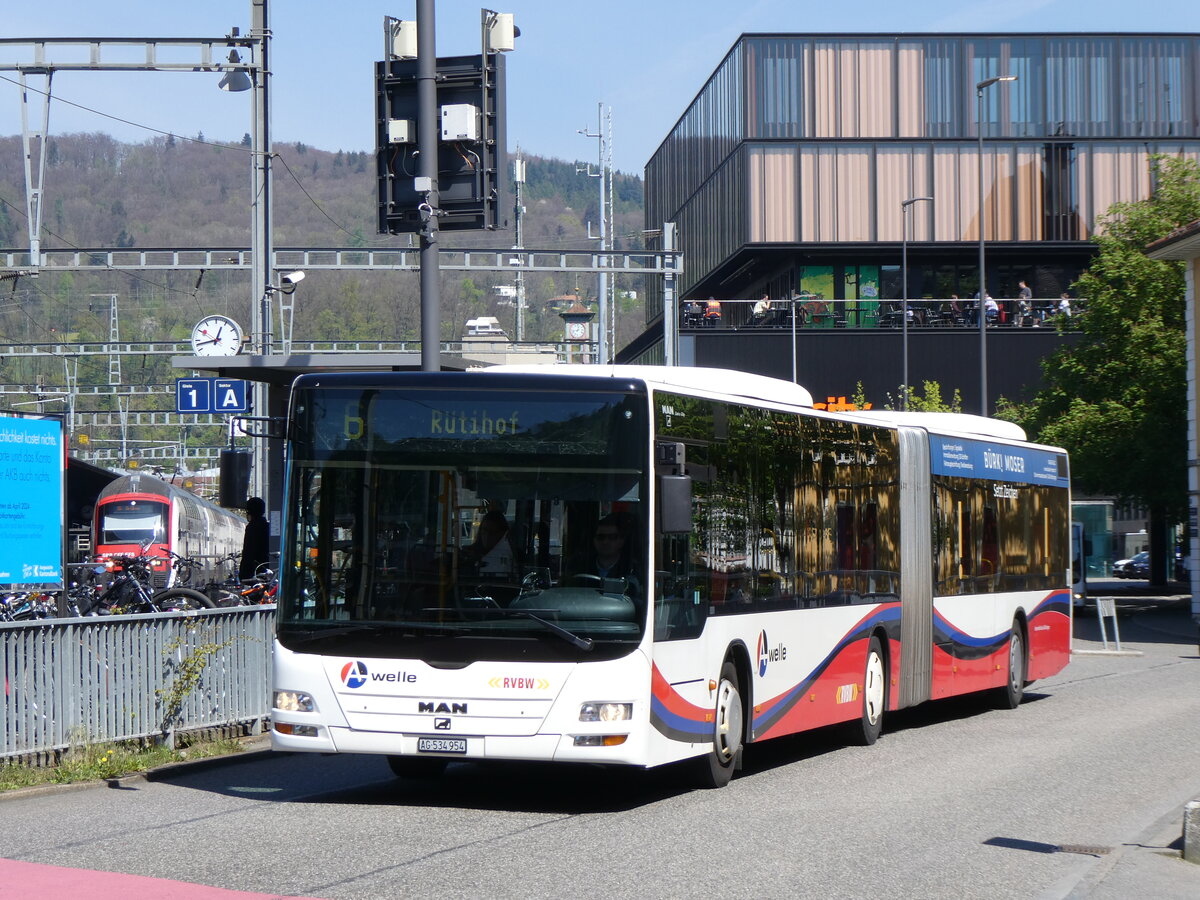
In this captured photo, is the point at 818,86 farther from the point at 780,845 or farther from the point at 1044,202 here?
the point at 780,845

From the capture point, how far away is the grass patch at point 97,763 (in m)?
11.3

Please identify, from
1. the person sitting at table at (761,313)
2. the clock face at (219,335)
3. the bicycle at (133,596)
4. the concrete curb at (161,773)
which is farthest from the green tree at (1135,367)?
the concrete curb at (161,773)

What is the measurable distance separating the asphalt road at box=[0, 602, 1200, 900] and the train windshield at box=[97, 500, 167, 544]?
35725 mm

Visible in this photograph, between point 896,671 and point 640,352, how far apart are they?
2659 inches

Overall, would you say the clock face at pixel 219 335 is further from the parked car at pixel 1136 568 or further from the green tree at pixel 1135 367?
the parked car at pixel 1136 568

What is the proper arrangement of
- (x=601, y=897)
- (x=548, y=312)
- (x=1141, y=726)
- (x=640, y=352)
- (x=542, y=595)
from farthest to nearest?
(x=548, y=312)
(x=640, y=352)
(x=1141, y=726)
(x=542, y=595)
(x=601, y=897)

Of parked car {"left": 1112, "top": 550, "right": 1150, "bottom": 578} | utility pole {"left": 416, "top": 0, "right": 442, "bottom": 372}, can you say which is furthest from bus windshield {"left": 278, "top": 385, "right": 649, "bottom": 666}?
parked car {"left": 1112, "top": 550, "right": 1150, "bottom": 578}

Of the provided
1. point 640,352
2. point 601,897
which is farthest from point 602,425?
point 640,352

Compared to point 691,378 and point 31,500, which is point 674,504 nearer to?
point 691,378

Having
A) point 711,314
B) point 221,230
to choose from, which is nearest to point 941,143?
point 711,314

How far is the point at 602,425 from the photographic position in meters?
10.4

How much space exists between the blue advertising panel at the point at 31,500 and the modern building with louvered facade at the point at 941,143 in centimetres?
4764

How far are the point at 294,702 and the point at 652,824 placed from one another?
2.39 metres

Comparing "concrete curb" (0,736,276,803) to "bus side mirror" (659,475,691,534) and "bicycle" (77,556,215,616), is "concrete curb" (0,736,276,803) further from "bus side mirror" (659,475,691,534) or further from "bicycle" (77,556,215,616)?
"bicycle" (77,556,215,616)
